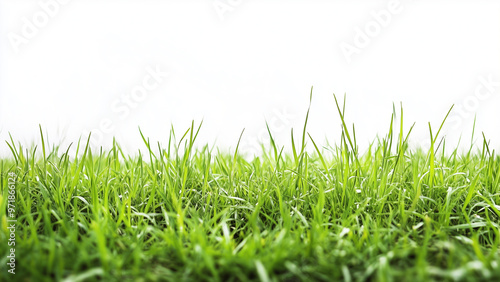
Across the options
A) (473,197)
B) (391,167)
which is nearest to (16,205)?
(391,167)

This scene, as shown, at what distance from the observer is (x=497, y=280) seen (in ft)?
4.04

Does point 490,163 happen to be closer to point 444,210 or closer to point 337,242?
point 444,210

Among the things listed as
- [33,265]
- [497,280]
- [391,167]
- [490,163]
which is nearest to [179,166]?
[33,265]

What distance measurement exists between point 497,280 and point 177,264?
1079 millimetres

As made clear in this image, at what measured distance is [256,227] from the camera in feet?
4.65

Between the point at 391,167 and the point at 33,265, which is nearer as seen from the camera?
the point at 33,265

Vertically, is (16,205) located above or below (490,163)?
above

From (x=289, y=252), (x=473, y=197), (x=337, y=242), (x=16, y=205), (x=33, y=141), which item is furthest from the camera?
(x=33, y=141)

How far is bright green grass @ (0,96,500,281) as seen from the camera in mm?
1295

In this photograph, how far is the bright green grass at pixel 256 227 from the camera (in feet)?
4.25

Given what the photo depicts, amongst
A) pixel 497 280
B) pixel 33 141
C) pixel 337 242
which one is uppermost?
pixel 33 141

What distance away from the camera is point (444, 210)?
1856mm

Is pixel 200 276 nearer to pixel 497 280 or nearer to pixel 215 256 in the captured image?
pixel 215 256

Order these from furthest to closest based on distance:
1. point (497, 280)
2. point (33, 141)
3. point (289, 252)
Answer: point (33, 141) → point (289, 252) → point (497, 280)
